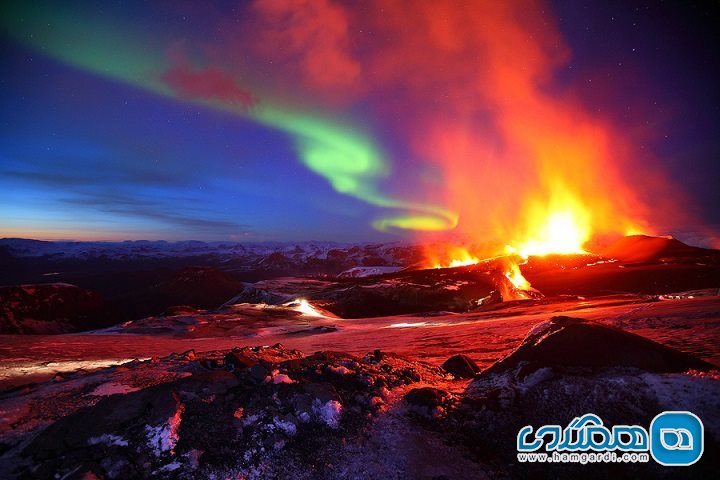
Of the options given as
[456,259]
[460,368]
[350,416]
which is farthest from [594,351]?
[456,259]

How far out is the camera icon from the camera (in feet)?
11.5

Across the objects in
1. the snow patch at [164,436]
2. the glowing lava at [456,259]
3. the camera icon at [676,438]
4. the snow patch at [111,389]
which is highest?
the glowing lava at [456,259]

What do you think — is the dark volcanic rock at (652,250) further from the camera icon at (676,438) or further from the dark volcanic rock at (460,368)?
the camera icon at (676,438)

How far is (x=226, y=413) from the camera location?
4234mm

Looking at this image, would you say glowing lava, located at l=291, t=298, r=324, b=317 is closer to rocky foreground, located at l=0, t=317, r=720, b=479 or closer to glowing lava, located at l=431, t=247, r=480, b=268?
rocky foreground, located at l=0, t=317, r=720, b=479

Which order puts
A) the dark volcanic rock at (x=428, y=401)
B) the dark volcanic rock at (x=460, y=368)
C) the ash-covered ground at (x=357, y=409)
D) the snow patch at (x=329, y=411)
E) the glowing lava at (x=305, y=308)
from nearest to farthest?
the ash-covered ground at (x=357, y=409), the snow patch at (x=329, y=411), the dark volcanic rock at (x=428, y=401), the dark volcanic rock at (x=460, y=368), the glowing lava at (x=305, y=308)

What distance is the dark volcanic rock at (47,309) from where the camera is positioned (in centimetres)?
3130

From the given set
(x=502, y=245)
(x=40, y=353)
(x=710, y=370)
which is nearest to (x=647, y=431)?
(x=710, y=370)

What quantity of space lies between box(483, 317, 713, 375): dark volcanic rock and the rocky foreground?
2cm

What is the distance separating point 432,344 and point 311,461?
9484 mm

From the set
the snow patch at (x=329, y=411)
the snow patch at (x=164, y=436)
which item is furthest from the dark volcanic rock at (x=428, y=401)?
the snow patch at (x=164, y=436)

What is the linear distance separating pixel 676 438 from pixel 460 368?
3480mm

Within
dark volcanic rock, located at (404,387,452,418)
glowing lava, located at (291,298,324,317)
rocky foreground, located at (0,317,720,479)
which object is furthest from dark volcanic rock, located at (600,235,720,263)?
dark volcanic rock, located at (404,387,452,418)

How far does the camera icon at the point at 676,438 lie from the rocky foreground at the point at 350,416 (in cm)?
9
